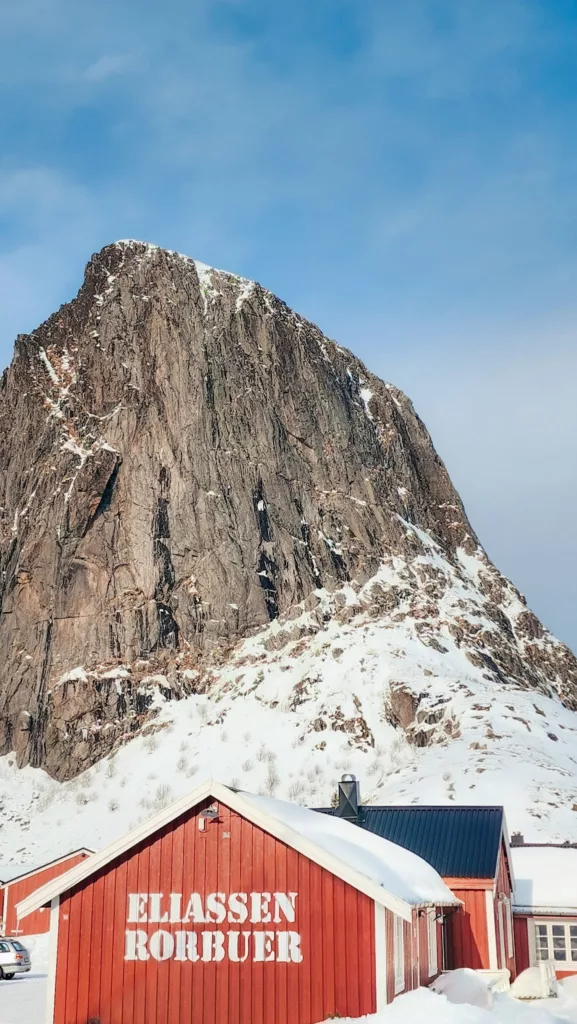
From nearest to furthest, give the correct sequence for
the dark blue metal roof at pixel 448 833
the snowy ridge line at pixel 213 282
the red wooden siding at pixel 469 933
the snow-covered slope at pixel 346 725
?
the red wooden siding at pixel 469 933 < the dark blue metal roof at pixel 448 833 < the snow-covered slope at pixel 346 725 < the snowy ridge line at pixel 213 282

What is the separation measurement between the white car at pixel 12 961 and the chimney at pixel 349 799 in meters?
11.6

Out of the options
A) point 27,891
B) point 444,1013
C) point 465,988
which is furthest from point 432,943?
point 27,891

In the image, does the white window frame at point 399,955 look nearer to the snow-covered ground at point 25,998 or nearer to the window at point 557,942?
the snow-covered ground at point 25,998

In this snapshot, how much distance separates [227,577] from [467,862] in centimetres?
7262

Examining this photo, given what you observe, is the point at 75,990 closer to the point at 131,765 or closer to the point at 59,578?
the point at 131,765

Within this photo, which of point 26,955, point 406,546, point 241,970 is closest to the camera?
point 241,970

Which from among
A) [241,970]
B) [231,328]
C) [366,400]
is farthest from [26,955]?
[366,400]

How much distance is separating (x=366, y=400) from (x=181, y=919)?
10986cm

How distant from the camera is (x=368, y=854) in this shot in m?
19.8

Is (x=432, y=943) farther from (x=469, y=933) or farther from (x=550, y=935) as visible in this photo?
(x=550, y=935)

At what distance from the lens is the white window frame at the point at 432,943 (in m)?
21.0

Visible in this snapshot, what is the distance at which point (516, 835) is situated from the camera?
115ft

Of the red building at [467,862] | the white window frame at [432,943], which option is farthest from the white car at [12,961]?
the white window frame at [432,943]

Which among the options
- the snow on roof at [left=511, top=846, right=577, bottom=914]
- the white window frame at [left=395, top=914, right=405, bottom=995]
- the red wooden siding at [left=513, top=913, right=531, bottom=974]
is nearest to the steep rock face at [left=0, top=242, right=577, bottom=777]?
the snow on roof at [left=511, top=846, right=577, bottom=914]
